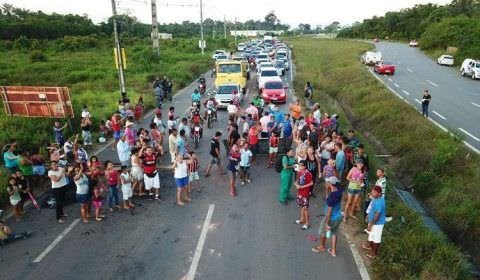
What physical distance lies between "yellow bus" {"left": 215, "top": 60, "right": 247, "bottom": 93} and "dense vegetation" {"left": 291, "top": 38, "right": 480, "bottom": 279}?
5851mm

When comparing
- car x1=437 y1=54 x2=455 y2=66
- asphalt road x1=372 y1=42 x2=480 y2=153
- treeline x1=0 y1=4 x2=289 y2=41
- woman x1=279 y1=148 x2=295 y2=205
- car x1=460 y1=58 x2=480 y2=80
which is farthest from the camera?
treeline x1=0 y1=4 x2=289 y2=41

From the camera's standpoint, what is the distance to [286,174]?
1091 cm

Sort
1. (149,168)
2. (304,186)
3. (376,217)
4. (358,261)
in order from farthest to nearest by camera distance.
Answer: (149,168), (304,186), (358,261), (376,217)

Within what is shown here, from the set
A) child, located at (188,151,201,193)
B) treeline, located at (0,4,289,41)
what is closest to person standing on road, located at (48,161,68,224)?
child, located at (188,151,201,193)

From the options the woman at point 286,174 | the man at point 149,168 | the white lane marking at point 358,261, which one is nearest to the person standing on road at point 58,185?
the man at point 149,168

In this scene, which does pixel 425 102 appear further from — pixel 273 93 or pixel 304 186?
A: pixel 304 186

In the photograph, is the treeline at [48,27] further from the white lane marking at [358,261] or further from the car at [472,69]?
the white lane marking at [358,261]

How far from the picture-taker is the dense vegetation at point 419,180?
8.11 meters

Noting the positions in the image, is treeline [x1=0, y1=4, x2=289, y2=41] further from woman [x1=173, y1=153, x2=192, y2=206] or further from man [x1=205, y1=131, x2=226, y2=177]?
woman [x1=173, y1=153, x2=192, y2=206]

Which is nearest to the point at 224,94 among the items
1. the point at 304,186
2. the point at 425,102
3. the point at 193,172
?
the point at 425,102

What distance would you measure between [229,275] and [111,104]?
1794cm

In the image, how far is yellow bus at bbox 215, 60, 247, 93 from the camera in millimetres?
28000

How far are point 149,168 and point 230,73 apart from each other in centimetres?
1811

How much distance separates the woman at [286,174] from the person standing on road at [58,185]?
568cm
